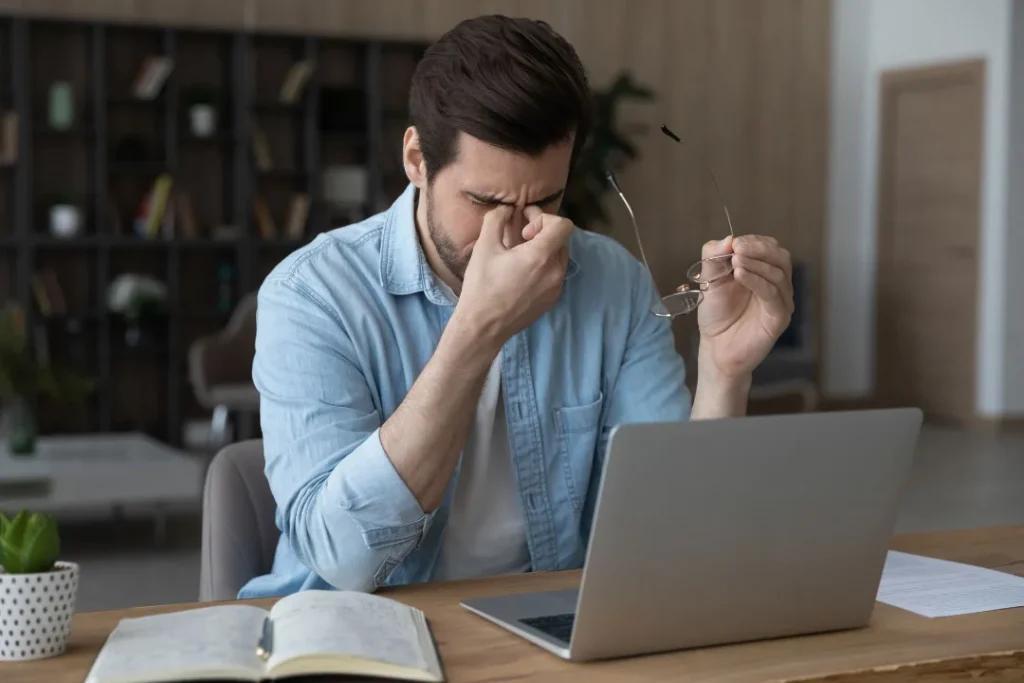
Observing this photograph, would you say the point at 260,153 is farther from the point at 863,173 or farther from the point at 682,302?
the point at 682,302

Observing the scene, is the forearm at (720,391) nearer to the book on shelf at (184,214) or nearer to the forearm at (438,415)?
the forearm at (438,415)

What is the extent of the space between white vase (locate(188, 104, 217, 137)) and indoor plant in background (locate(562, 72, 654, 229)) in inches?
82.6

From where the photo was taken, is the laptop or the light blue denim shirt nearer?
the laptop

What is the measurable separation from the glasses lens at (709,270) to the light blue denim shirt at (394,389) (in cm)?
25

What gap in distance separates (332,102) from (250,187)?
27.0 inches

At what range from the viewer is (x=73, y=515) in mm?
5496

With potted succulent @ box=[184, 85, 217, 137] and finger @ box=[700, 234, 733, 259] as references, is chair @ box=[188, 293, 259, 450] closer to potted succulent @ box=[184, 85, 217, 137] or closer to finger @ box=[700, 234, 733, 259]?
potted succulent @ box=[184, 85, 217, 137]

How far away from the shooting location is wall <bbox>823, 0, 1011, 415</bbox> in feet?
28.2

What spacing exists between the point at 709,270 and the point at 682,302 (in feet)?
0.17

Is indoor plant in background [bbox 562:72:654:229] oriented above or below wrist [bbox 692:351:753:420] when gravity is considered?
above

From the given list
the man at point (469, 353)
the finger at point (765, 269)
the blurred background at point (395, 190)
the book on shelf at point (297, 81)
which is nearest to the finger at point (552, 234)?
the man at point (469, 353)

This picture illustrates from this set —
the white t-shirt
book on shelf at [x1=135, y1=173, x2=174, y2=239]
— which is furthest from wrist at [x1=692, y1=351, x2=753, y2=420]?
book on shelf at [x1=135, y1=173, x2=174, y2=239]

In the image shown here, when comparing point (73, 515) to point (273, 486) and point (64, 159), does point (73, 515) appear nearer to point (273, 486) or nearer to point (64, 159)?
point (64, 159)

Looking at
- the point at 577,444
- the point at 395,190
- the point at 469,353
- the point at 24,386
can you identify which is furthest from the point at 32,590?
the point at 395,190
